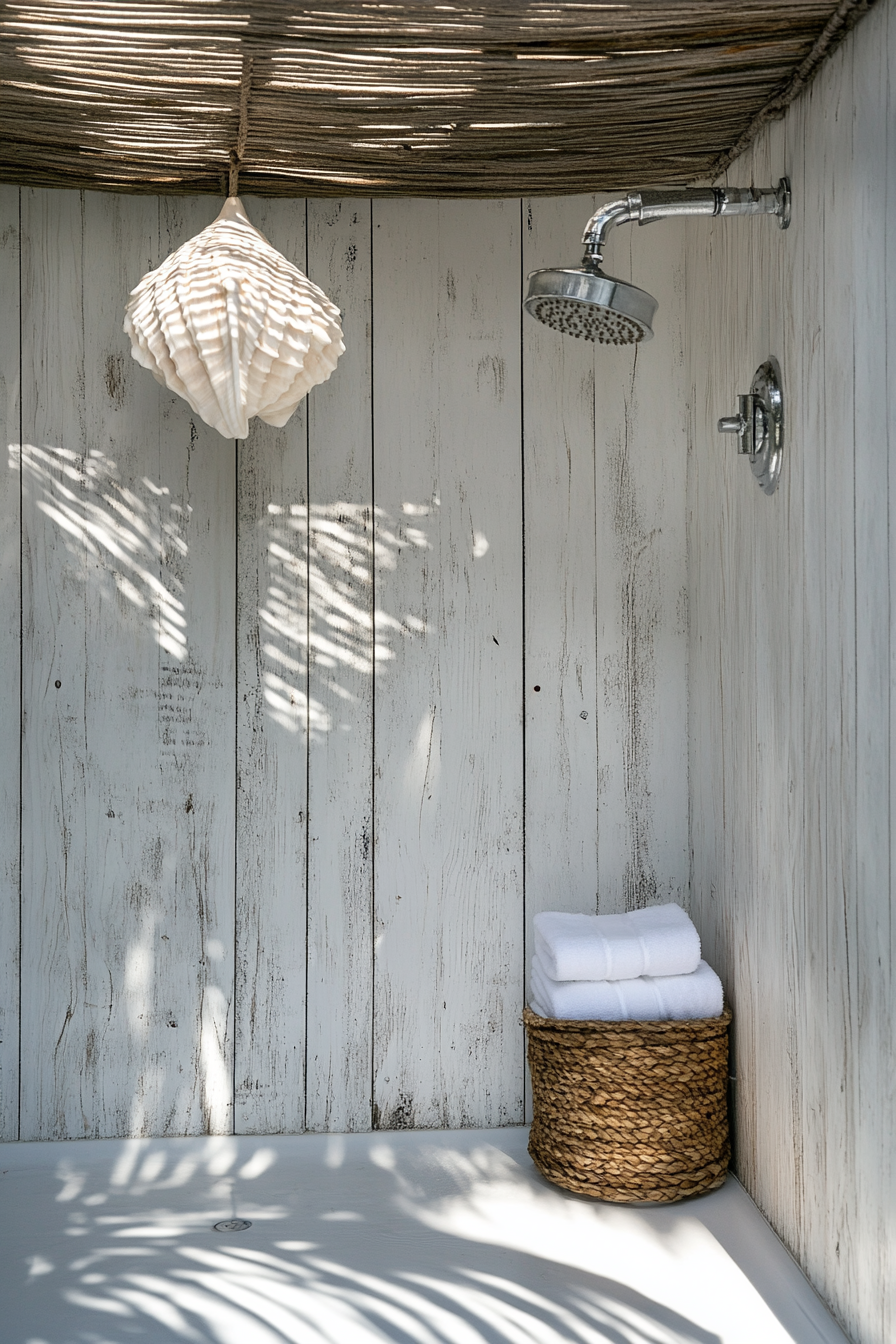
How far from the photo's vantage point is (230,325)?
1.61 metres

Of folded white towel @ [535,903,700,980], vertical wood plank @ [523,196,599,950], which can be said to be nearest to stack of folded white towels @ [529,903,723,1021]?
folded white towel @ [535,903,700,980]

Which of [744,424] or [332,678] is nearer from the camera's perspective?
[744,424]

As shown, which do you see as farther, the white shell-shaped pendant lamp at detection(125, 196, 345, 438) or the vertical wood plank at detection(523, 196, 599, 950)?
the vertical wood plank at detection(523, 196, 599, 950)

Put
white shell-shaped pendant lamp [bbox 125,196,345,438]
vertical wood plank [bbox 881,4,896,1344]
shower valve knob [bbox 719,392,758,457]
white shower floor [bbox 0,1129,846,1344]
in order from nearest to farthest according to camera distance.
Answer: vertical wood plank [bbox 881,4,896,1344]
white shower floor [bbox 0,1129,846,1344]
white shell-shaped pendant lamp [bbox 125,196,345,438]
shower valve knob [bbox 719,392,758,457]

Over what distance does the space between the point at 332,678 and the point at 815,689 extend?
0.92 meters

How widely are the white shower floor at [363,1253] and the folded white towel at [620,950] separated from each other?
14.6 inches

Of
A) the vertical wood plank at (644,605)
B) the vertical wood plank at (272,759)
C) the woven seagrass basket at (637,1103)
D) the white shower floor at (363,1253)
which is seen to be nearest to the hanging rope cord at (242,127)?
the vertical wood plank at (272,759)

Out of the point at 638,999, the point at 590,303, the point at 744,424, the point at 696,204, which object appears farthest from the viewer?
the point at 638,999

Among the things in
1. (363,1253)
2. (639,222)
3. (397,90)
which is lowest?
(363,1253)

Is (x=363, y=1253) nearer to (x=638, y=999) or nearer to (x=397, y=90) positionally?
(x=638, y=999)

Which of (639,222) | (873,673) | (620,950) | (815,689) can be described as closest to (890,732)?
(873,673)

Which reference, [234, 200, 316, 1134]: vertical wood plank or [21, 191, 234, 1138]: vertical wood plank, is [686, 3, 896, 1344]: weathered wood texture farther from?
[21, 191, 234, 1138]: vertical wood plank

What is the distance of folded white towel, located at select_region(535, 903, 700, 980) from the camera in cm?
187

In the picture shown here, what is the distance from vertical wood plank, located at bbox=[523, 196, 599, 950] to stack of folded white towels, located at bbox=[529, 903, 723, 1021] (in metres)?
0.27
